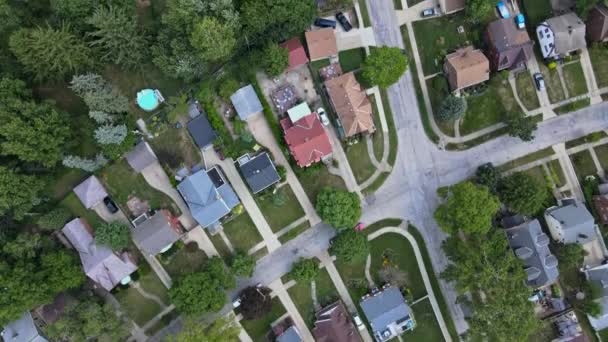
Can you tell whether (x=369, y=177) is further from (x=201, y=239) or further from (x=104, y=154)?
(x=104, y=154)

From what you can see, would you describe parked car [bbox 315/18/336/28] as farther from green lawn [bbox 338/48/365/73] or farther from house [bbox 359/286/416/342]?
house [bbox 359/286/416/342]

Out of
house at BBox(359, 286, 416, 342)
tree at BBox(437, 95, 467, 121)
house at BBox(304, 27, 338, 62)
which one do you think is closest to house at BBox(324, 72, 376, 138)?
house at BBox(304, 27, 338, 62)

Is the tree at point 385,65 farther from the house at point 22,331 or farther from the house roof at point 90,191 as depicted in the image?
the house at point 22,331

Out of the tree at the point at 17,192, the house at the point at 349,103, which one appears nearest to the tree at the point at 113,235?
the tree at the point at 17,192

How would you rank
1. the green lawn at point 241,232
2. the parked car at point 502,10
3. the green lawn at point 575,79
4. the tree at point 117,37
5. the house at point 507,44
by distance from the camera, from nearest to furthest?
the tree at point 117,37 → the house at point 507,44 → the green lawn at point 241,232 → the parked car at point 502,10 → the green lawn at point 575,79

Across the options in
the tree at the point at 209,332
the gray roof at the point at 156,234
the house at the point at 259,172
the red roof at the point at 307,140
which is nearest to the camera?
the tree at the point at 209,332

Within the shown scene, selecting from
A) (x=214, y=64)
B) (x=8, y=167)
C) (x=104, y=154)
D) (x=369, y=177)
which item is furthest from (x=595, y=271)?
(x=8, y=167)

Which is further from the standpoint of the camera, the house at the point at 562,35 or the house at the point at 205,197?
the house at the point at 562,35
